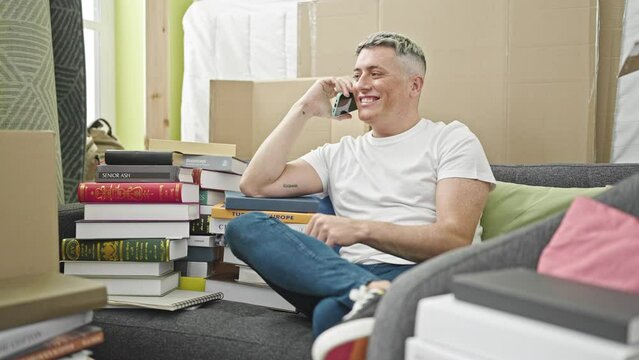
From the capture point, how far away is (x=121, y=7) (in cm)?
298

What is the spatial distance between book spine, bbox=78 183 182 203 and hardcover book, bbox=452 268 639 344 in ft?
3.44

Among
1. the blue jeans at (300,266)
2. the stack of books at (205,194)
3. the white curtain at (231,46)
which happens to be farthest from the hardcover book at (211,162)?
the white curtain at (231,46)

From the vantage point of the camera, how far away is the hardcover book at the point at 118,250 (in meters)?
1.62

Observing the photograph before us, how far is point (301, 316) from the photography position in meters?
1.50

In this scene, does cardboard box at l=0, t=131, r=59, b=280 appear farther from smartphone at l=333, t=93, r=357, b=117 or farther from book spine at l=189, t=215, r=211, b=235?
smartphone at l=333, t=93, r=357, b=117

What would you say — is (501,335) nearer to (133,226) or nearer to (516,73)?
(133,226)

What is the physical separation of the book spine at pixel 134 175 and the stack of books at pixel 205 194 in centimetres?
12

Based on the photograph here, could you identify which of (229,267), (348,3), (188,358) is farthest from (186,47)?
(188,358)

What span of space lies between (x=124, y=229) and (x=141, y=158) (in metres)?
0.20

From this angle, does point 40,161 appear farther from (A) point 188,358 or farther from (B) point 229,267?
(B) point 229,267

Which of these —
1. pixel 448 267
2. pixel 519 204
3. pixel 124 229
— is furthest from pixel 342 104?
pixel 448 267

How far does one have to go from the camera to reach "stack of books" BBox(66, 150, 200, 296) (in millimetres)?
1620

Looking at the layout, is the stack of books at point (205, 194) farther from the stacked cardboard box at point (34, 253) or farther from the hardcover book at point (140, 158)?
the stacked cardboard box at point (34, 253)

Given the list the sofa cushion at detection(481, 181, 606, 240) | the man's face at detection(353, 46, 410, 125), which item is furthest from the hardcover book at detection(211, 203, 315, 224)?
the sofa cushion at detection(481, 181, 606, 240)
